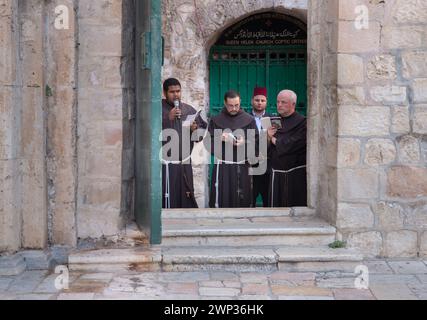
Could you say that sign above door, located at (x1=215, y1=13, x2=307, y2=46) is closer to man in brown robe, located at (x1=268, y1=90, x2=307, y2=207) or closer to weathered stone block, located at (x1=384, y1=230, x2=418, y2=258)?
man in brown robe, located at (x1=268, y1=90, x2=307, y2=207)

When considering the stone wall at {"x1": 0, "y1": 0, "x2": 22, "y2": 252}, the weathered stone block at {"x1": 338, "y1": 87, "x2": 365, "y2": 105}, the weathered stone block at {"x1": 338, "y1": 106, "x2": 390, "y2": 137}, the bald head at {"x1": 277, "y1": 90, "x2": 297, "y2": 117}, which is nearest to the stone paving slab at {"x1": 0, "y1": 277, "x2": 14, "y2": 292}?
the stone wall at {"x1": 0, "y1": 0, "x2": 22, "y2": 252}

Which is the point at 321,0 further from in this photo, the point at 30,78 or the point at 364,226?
the point at 30,78

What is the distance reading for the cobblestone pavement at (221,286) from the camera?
4.86 meters

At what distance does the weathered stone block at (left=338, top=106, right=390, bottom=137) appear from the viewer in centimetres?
584

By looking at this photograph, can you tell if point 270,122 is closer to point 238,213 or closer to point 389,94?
point 238,213

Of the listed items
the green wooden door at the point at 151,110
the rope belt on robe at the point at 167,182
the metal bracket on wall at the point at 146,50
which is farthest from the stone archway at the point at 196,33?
the metal bracket on wall at the point at 146,50

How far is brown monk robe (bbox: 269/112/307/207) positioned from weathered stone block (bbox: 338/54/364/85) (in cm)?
167

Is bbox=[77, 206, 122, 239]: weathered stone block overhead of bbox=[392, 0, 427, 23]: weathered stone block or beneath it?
beneath

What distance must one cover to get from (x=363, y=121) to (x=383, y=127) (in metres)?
0.18

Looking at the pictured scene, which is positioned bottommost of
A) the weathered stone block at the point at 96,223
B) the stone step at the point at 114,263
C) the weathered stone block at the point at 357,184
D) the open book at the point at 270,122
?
the stone step at the point at 114,263

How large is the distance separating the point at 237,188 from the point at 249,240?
205 cm

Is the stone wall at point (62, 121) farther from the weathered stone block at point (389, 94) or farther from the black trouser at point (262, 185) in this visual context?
Result: the black trouser at point (262, 185)

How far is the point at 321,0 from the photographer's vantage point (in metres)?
6.29
